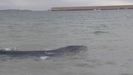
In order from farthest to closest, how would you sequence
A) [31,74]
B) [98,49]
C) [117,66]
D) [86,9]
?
[86,9], [98,49], [117,66], [31,74]

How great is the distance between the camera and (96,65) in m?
18.5

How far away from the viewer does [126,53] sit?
22219 mm

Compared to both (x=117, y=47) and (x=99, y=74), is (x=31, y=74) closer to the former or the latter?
(x=99, y=74)

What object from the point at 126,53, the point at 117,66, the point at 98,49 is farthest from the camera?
the point at 98,49

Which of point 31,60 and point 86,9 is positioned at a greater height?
point 31,60

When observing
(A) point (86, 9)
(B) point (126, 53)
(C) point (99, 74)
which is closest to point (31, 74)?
(C) point (99, 74)

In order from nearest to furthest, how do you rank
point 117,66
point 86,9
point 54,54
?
1. point 117,66
2. point 54,54
3. point 86,9

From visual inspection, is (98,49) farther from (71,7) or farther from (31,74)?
(71,7)

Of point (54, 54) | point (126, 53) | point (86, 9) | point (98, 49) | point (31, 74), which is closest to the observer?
point (31, 74)

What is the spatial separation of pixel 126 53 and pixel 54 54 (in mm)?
4030

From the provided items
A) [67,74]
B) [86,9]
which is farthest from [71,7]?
[67,74]

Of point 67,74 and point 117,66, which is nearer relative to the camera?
point 67,74

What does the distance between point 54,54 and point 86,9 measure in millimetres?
113540

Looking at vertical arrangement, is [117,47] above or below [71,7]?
above
